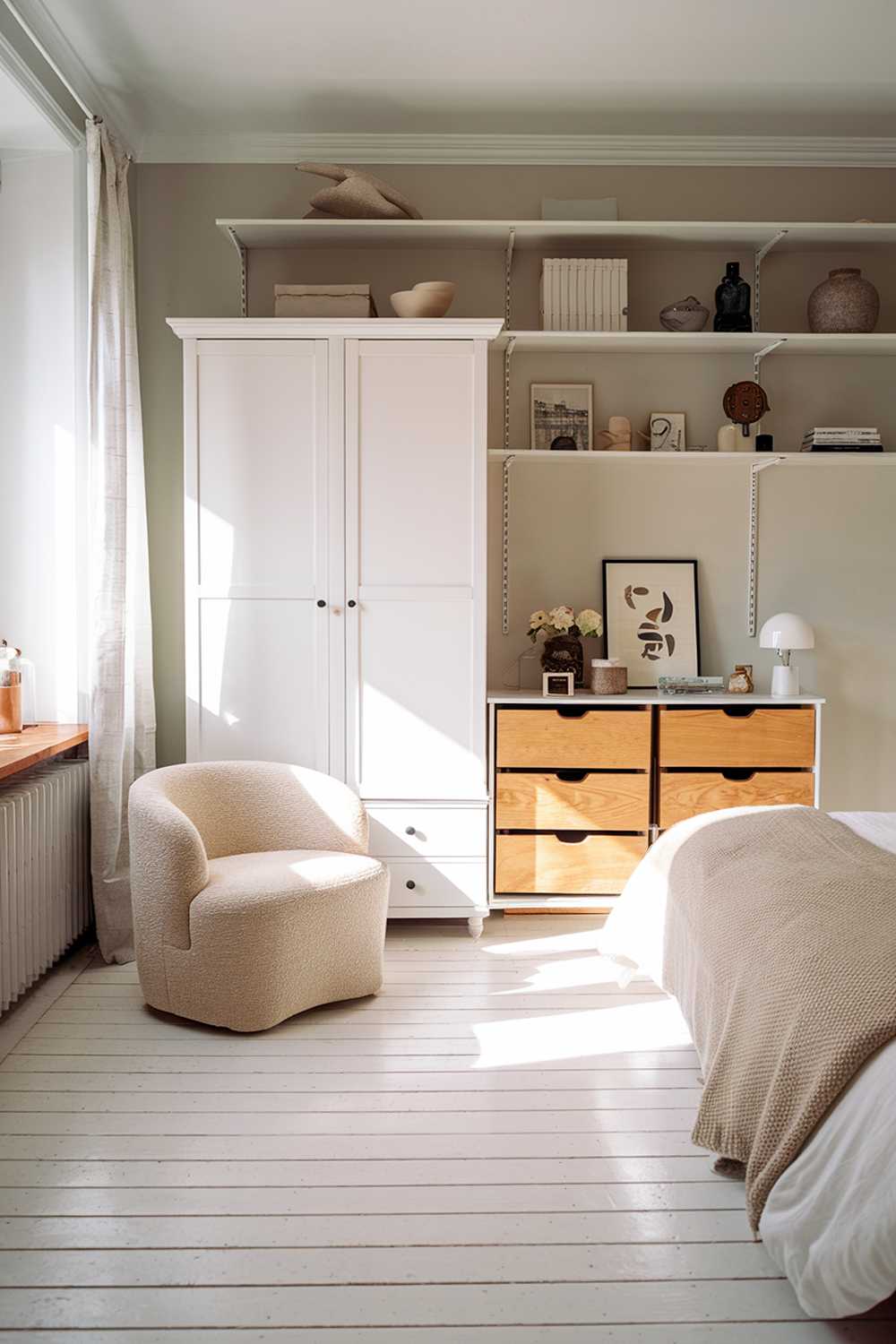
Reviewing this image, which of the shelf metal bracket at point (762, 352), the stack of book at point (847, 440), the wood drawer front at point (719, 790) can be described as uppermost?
the shelf metal bracket at point (762, 352)

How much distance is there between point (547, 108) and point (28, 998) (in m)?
3.24

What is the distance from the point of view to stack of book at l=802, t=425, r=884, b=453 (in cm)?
364

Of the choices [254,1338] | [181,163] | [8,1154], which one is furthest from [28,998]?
[181,163]

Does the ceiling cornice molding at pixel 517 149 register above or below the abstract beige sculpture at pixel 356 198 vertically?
above

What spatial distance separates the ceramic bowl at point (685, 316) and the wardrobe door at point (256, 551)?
4.00 ft

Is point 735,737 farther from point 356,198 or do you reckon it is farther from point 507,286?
point 356,198

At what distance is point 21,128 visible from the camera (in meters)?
3.10

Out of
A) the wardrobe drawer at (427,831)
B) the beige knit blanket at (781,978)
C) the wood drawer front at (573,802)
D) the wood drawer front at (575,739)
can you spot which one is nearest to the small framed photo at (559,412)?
the wood drawer front at (575,739)

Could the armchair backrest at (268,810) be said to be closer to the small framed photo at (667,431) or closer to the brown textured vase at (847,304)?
the small framed photo at (667,431)

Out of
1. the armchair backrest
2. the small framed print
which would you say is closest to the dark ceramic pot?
the small framed print

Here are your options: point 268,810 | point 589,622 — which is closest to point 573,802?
point 589,622

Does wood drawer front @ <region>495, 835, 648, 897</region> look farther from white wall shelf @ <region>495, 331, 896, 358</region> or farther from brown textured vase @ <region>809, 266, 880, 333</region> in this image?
brown textured vase @ <region>809, 266, 880, 333</region>

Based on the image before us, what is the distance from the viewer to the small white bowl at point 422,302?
11.1 feet

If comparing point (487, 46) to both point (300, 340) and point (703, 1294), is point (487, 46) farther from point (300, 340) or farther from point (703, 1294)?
point (703, 1294)
